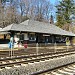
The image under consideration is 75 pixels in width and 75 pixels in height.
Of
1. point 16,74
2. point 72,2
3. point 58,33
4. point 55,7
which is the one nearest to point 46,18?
point 55,7

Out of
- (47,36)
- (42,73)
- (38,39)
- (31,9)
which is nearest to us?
(42,73)

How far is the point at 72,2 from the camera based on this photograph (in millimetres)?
91125

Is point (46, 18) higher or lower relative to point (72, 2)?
lower

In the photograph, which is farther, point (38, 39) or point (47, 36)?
point (47, 36)

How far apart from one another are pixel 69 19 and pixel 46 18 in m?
11.8

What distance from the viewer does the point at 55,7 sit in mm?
97000

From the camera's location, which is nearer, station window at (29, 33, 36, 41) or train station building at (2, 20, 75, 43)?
train station building at (2, 20, 75, 43)

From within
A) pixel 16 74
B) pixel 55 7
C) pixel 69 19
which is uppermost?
pixel 55 7

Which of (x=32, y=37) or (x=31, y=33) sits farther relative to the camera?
(x=32, y=37)

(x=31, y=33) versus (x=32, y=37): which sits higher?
(x=31, y=33)

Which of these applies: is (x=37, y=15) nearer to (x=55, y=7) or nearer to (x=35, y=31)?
(x=55, y=7)

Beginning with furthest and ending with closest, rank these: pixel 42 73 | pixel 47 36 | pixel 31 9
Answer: pixel 31 9, pixel 47 36, pixel 42 73

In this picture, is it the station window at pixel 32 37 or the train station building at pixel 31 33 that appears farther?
the station window at pixel 32 37

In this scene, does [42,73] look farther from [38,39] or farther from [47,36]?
[47,36]
